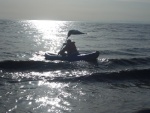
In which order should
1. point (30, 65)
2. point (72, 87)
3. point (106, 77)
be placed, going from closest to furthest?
1. point (72, 87)
2. point (106, 77)
3. point (30, 65)

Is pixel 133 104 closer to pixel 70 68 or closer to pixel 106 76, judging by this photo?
pixel 106 76

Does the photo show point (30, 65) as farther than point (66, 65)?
Yes

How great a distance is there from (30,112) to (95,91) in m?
5.06

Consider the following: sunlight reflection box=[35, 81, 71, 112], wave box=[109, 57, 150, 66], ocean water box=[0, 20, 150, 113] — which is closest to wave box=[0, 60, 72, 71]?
ocean water box=[0, 20, 150, 113]

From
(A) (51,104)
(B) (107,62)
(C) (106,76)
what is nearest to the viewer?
(A) (51,104)

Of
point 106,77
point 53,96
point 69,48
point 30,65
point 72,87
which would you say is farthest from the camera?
point 30,65

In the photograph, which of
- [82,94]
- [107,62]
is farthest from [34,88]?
[107,62]

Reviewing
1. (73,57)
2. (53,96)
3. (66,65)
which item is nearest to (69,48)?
(73,57)

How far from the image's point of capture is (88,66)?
2366 centimetres

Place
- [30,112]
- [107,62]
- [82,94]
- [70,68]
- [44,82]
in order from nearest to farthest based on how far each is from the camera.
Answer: [30,112] < [82,94] < [44,82] < [70,68] < [107,62]

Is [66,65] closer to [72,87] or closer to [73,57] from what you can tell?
[73,57]

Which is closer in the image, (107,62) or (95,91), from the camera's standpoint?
→ (95,91)

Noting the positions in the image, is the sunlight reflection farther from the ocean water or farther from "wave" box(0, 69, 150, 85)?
"wave" box(0, 69, 150, 85)

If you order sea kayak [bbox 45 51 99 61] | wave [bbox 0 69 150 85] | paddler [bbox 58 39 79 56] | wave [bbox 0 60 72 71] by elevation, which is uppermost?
paddler [bbox 58 39 79 56]
